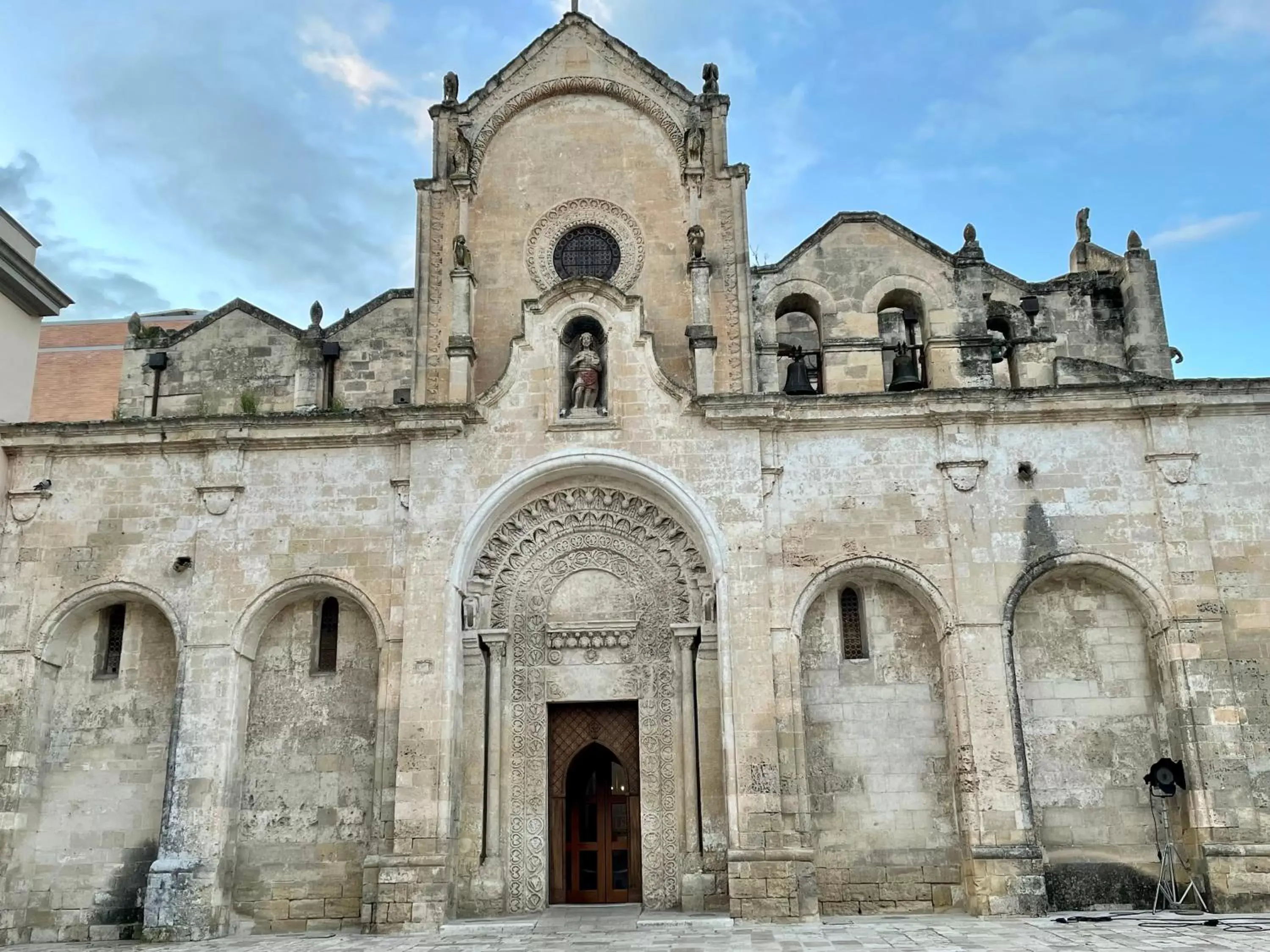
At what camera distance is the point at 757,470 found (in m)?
16.7

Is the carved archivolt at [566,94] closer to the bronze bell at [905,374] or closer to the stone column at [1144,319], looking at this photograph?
the bronze bell at [905,374]

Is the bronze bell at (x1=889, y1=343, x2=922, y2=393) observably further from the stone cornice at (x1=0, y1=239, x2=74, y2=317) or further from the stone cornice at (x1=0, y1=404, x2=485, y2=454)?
the stone cornice at (x1=0, y1=239, x2=74, y2=317)

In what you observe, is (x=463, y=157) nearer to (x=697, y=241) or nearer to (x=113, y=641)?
(x=697, y=241)

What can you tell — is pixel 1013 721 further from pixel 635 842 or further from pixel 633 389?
pixel 633 389

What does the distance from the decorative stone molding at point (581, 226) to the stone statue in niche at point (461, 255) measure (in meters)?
1.13

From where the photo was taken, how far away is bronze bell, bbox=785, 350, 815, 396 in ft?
58.8

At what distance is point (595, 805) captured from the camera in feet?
56.0

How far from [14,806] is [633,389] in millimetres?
11087

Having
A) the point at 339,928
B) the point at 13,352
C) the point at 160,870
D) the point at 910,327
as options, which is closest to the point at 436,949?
the point at 339,928

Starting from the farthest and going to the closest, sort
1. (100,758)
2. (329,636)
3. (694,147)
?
(694,147) < (329,636) < (100,758)

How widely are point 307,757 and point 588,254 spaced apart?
9.54 m

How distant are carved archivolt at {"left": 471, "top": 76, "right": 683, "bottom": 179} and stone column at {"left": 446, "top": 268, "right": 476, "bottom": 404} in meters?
2.32

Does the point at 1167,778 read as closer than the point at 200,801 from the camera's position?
Yes

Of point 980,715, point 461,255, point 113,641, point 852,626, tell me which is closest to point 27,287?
point 113,641
